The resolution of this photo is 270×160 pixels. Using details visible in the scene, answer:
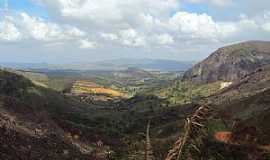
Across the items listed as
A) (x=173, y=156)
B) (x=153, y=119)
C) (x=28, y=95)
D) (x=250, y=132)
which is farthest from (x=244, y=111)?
(x=173, y=156)

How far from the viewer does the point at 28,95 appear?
183750 mm

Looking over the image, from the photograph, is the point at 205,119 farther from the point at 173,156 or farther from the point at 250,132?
the point at 250,132

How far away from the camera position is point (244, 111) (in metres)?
134

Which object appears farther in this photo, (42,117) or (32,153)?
(42,117)

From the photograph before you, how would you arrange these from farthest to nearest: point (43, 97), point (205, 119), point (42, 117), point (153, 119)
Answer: point (43, 97) < point (153, 119) < point (42, 117) < point (205, 119)

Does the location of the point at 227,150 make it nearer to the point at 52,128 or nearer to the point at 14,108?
the point at 52,128

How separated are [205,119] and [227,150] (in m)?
52.8

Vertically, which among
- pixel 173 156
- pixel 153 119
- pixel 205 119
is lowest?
pixel 153 119

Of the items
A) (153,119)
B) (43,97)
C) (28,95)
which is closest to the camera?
(153,119)

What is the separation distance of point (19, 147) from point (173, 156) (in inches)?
1879

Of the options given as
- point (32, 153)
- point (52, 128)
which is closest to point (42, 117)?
point (52, 128)

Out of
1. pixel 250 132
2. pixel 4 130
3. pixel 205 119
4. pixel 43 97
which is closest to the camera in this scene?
pixel 205 119

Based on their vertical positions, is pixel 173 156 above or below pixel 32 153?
above

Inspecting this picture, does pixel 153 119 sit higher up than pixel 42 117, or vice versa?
Result: pixel 42 117
